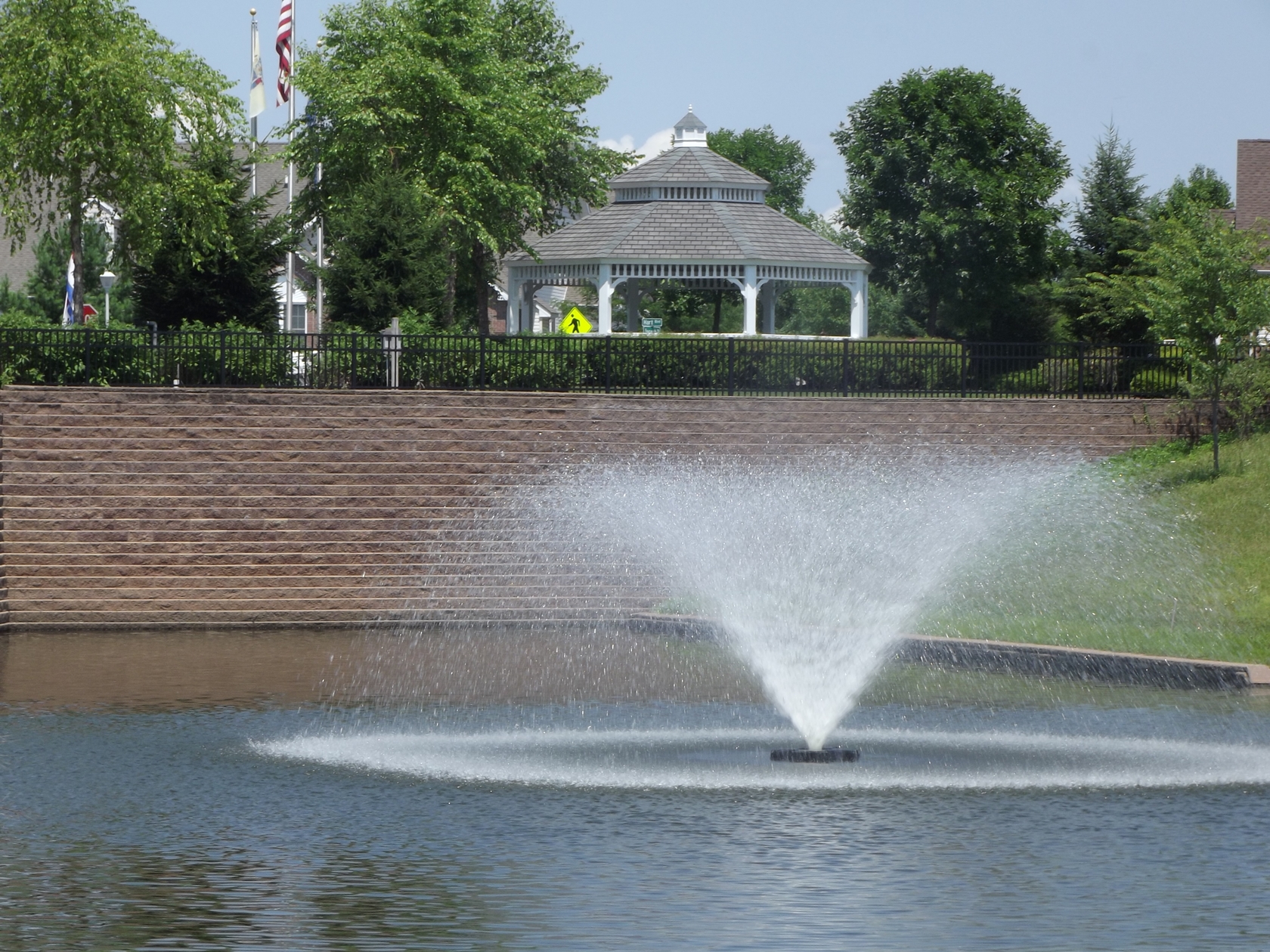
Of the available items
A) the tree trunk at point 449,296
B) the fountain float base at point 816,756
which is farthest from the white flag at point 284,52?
the fountain float base at point 816,756

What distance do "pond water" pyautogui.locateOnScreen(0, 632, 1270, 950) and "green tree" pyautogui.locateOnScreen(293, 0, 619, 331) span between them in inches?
1154

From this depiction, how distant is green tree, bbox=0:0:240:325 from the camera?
35.1 metres

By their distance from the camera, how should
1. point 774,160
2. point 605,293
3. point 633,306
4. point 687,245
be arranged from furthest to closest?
1. point 774,160
2. point 633,306
3. point 605,293
4. point 687,245

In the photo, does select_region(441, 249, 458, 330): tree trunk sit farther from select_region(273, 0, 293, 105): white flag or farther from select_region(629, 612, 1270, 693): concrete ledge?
select_region(629, 612, 1270, 693): concrete ledge

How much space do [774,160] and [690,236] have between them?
75058mm

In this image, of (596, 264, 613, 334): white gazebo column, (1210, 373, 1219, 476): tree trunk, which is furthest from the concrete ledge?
(596, 264, 613, 334): white gazebo column

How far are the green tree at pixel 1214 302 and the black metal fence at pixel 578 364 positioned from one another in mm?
1379

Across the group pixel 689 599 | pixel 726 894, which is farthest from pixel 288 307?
pixel 726 894

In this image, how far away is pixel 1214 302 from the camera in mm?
31094

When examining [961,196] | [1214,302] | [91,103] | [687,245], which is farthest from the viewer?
[961,196]

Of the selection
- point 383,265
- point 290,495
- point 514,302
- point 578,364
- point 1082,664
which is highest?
point 383,265

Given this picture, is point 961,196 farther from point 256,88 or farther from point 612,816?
point 612,816

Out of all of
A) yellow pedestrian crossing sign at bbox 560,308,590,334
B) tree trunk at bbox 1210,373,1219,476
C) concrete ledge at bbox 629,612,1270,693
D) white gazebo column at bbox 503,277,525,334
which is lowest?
concrete ledge at bbox 629,612,1270,693

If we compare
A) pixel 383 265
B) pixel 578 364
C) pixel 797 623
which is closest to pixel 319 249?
pixel 383 265
